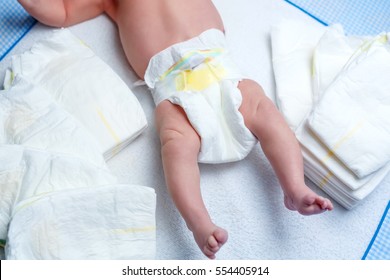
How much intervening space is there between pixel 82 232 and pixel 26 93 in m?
0.36

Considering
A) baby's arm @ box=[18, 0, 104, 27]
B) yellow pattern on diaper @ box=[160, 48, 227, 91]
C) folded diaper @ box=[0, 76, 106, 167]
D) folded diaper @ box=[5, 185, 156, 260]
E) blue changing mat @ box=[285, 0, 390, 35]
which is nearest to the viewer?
folded diaper @ box=[5, 185, 156, 260]

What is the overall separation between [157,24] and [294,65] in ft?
1.18

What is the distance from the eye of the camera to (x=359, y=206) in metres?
1.15

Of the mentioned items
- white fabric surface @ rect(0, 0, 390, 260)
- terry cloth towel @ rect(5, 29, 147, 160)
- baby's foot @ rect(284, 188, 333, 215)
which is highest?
baby's foot @ rect(284, 188, 333, 215)

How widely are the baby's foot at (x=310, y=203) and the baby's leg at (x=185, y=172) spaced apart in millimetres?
170

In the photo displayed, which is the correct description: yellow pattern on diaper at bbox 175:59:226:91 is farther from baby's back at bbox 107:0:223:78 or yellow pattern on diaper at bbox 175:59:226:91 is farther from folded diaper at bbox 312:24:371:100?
folded diaper at bbox 312:24:371:100

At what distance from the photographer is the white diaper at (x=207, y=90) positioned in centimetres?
110

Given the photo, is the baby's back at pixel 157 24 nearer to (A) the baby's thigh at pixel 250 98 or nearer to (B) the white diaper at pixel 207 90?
(B) the white diaper at pixel 207 90

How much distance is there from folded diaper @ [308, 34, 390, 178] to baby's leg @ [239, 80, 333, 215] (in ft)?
0.28

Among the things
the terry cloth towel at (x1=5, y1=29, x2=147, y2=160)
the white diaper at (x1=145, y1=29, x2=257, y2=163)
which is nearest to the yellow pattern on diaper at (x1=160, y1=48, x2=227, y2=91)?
the white diaper at (x1=145, y1=29, x2=257, y2=163)

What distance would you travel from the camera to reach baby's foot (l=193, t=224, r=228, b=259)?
0.94m

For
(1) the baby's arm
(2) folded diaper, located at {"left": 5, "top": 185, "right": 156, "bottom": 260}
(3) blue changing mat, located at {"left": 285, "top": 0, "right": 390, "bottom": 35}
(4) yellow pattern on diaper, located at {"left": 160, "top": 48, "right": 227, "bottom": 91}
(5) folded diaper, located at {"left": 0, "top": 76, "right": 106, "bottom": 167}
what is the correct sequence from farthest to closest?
(3) blue changing mat, located at {"left": 285, "top": 0, "right": 390, "bottom": 35}
(1) the baby's arm
(4) yellow pattern on diaper, located at {"left": 160, "top": 48, "right": 227, "bottom": 91}
(5) folded diaper, located at {"left": 0, "top": 76, "right": 106, "bottom": 167}
(2) folded diaper, located at {"left": 5, "top": 185, "right": 156, "bottom": 260}

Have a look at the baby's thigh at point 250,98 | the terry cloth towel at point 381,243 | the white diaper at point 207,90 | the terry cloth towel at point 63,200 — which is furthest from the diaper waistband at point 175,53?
the terry cloth towel at point 381,243

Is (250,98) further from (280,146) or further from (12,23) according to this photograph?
(12,23)
